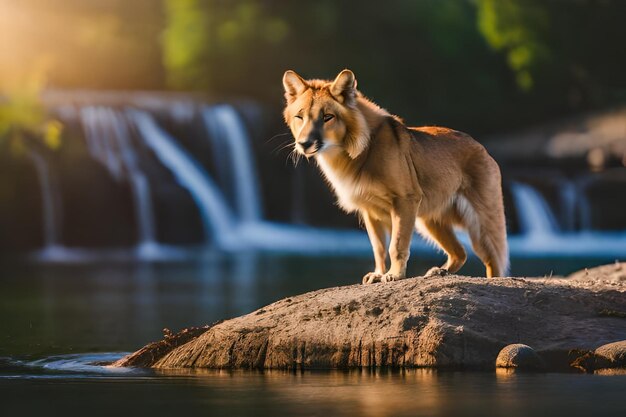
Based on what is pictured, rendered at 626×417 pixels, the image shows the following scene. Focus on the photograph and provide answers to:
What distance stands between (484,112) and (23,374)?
4258 cm

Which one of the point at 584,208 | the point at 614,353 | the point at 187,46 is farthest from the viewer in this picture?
the point at 187,46

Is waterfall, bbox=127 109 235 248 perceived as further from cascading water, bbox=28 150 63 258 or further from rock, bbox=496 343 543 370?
rock, bbox=496 343 543 370

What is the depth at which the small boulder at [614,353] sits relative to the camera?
11.6 m

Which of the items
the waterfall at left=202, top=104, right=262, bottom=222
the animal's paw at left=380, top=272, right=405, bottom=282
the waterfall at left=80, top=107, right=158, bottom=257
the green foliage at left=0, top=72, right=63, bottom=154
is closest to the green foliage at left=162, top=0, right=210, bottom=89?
the waterfall at left=202, top=104, right=262, bottom=222

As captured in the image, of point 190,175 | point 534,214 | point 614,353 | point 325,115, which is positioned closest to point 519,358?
point 614,353

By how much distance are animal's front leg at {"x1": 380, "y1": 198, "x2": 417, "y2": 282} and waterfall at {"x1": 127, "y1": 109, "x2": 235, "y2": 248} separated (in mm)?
27761

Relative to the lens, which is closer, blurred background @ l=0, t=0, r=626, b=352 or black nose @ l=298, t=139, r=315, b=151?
black nose @ l=298, t=139, r=315, b=151

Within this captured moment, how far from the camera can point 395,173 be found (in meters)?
13.3

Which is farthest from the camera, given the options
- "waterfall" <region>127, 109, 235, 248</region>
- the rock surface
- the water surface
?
"waterfall" <region>127, 109, 235, 248</region>

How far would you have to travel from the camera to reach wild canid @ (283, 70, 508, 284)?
1294 cm

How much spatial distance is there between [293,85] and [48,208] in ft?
90.2

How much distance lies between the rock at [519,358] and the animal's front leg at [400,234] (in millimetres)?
1703

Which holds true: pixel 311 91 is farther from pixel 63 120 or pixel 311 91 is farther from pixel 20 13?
pixel 20 13

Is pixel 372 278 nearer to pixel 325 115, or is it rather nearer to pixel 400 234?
pixel 400 234
